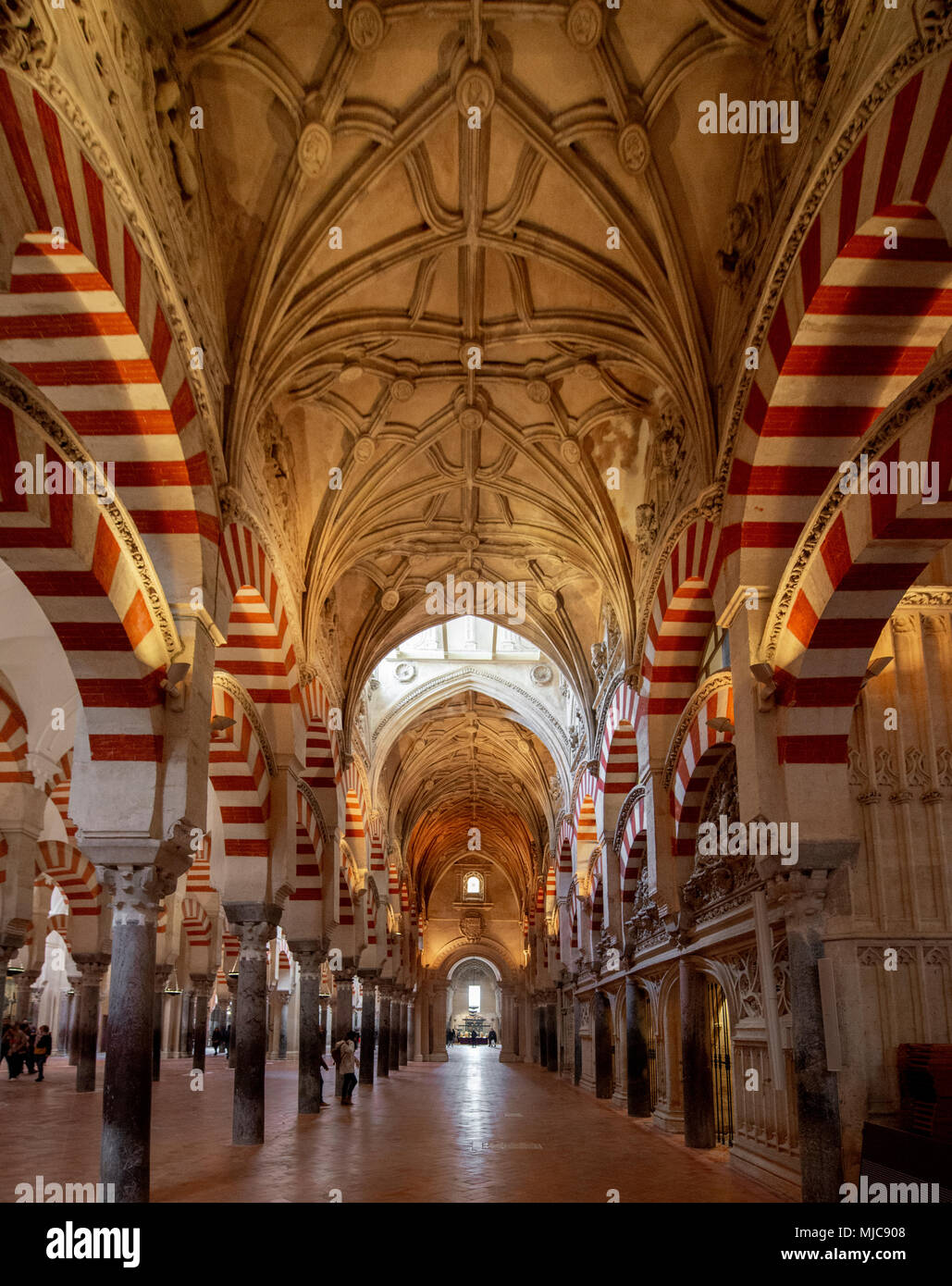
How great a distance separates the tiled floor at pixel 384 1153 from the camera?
22.9ft

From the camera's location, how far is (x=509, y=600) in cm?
1598

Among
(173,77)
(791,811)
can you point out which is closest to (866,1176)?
(791,811)

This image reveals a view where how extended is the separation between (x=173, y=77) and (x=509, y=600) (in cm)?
1003

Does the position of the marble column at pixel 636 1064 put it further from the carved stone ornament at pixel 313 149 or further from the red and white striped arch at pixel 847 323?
the carved stone ornament at pixel 313 149

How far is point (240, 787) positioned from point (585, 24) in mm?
7101

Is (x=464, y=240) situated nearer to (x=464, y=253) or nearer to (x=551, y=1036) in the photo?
(x=464, y=253)

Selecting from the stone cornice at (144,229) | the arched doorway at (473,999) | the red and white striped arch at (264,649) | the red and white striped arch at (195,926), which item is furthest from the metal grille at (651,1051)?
the arched doorway at (473,999)

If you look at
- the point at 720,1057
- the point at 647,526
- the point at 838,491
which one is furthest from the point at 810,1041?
the point at 647,526

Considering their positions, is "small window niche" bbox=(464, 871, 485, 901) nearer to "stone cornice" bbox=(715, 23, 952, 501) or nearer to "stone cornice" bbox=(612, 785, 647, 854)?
"stone cornice" bbox=(612, 785, 647, 854)

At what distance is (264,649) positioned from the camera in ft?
35.8

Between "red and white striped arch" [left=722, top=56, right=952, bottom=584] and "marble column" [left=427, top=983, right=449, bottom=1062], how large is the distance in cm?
2975

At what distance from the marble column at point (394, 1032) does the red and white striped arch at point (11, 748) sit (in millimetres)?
14280

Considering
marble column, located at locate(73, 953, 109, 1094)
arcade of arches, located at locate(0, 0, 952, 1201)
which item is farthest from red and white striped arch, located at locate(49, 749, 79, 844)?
marble column, located at locate(73, 953, 109, 1094)
